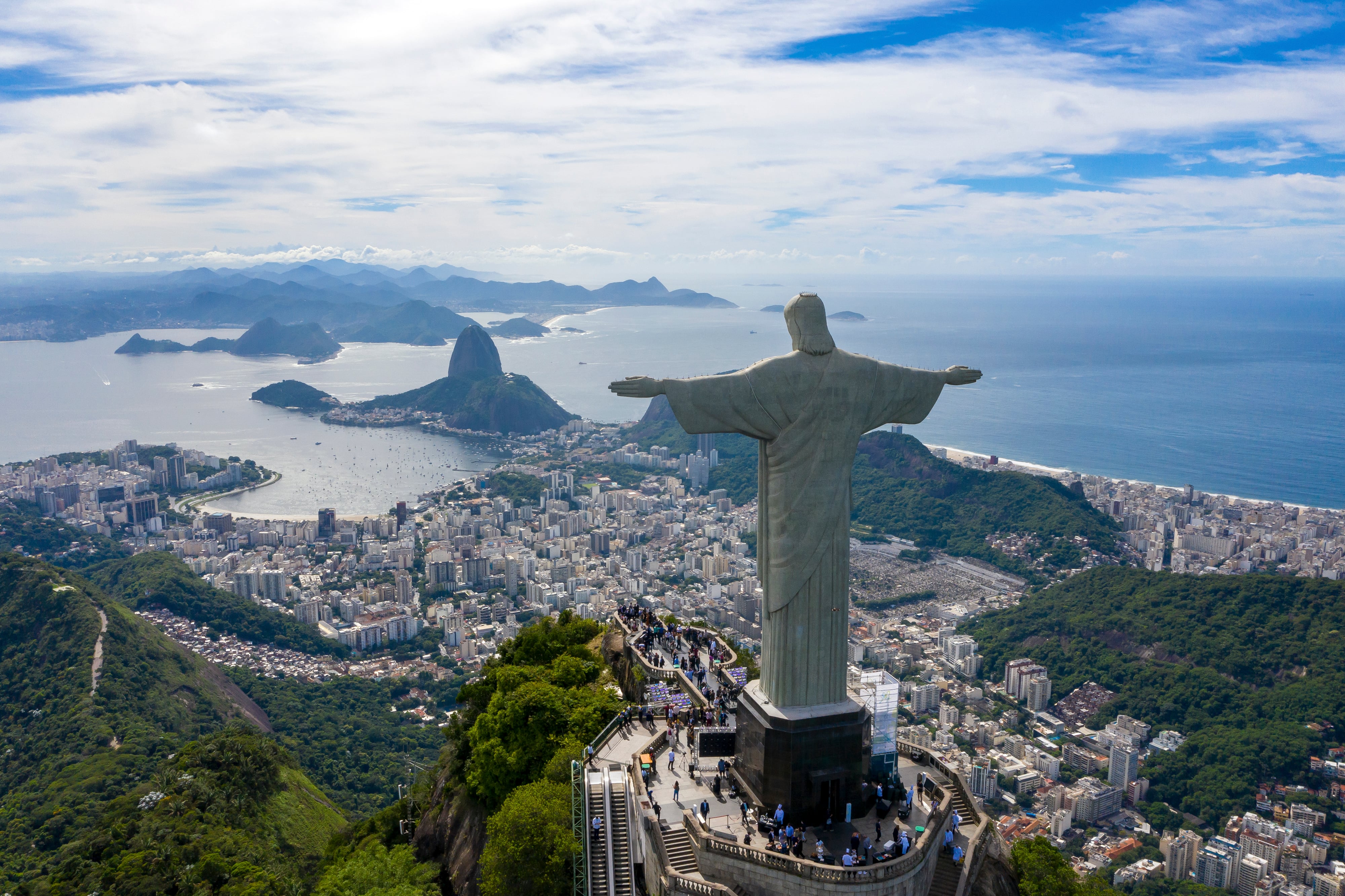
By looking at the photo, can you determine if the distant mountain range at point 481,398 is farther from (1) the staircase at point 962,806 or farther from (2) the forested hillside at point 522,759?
(1) the staircase at point 962,806

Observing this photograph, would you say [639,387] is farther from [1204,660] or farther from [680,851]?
[1204,660]

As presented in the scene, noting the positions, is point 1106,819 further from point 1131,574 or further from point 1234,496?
point 1234,496

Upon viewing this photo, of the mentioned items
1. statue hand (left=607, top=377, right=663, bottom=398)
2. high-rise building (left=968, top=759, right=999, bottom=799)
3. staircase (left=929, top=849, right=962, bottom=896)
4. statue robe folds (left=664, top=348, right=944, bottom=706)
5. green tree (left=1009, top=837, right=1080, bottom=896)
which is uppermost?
statue hand (left=607, top=377, right=663, bottom=398)

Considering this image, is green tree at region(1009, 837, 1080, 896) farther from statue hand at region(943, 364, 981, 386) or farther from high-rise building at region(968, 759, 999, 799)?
high-rise building at region(968, 759, 999, 799)

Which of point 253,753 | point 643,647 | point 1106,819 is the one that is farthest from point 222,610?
point 1106,819

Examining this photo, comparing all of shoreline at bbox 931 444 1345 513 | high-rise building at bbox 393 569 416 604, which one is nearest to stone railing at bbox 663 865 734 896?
high-rise building at bbox 393 569 416 604

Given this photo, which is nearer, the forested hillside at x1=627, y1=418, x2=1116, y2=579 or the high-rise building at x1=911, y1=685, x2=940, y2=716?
the high-rise building at x1=911, y1=685, x2=940, y2=716

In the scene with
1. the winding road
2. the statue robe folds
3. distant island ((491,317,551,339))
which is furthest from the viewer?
distant island ((491,317,551,339))
